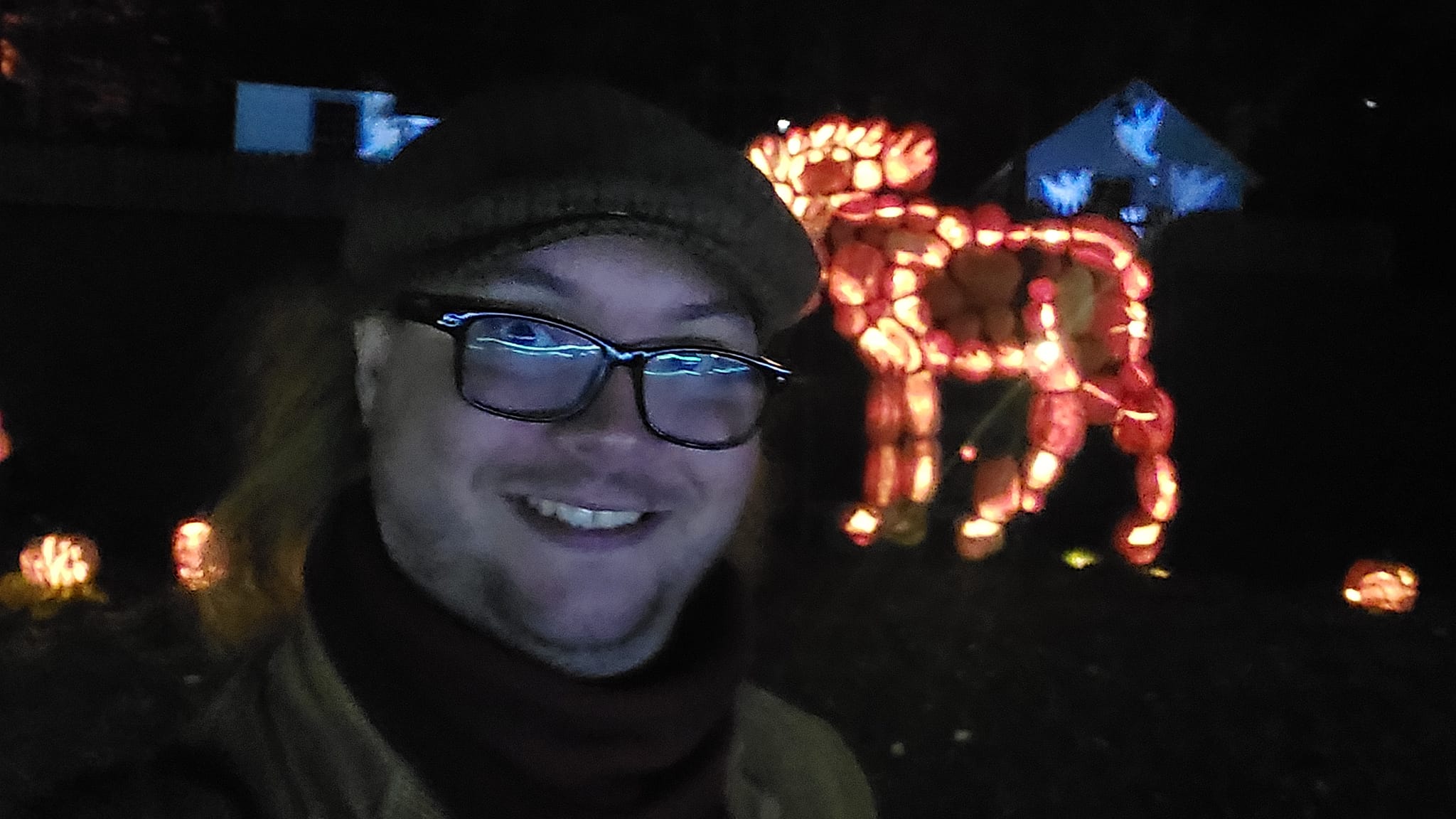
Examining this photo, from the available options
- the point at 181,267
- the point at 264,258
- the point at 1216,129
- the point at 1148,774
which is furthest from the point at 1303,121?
the point at 181,267

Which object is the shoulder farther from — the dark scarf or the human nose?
the human nose

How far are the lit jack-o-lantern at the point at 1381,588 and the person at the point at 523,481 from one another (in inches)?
236

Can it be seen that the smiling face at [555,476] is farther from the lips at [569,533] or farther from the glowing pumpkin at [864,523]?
the glowing pumpkin at [864,523]

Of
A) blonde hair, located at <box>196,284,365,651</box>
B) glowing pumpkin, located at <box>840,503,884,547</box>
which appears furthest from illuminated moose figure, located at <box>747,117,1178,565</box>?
blonde hair, located at <box>196,284,365,651</box>

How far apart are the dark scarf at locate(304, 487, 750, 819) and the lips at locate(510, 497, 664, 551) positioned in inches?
5.6

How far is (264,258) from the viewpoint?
6.48m

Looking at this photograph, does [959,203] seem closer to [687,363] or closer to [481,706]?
[687,363]

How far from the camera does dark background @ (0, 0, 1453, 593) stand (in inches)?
250

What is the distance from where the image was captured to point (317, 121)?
8703mm

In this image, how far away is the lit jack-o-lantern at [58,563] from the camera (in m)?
5.10

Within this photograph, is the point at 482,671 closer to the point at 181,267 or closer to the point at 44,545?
the point at 44,545

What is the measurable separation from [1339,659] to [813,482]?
111 inches

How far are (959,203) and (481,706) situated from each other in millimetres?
6220

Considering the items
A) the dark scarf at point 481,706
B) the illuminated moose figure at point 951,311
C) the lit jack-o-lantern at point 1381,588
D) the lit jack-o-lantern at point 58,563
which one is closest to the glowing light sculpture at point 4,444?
the lit jack-o-lantern at point 58,563
